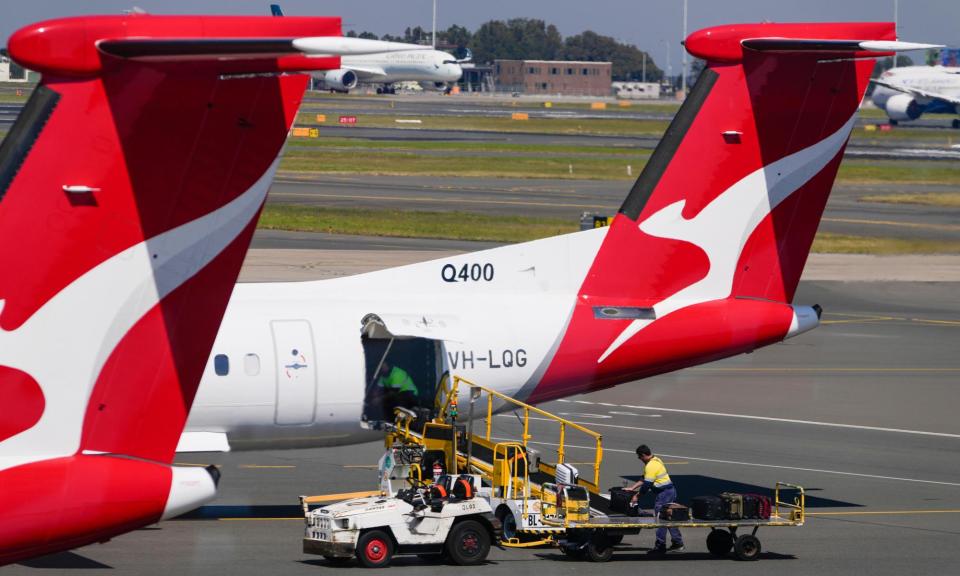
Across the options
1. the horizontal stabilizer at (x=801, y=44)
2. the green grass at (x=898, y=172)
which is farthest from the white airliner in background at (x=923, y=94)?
the horizontal stabilizer at (x=801, y=44)

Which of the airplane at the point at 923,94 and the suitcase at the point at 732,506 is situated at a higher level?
the airplane at the point at 923,94

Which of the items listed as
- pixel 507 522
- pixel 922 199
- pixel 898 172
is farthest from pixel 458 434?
pixel 898 172

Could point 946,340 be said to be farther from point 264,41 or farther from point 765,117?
point 264,41

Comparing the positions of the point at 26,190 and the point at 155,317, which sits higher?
the point at 26,190

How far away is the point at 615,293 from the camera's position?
22.1 metres

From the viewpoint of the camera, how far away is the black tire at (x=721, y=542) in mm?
19531

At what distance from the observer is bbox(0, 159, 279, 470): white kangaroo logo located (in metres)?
10.1

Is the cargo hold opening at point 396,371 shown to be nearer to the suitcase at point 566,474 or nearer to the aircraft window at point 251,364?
the aircraft window at point 251,364

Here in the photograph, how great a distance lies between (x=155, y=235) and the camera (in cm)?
1036

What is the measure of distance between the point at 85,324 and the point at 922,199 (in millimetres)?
70297

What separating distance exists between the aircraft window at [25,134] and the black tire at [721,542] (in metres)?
12.5

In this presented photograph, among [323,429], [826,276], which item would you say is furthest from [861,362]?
[323,429]

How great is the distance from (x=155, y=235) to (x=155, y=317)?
65 centimetres

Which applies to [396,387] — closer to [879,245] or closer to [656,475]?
[656,475]
